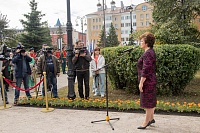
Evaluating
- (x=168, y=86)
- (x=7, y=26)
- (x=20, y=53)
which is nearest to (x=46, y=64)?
(x=20, y=53)

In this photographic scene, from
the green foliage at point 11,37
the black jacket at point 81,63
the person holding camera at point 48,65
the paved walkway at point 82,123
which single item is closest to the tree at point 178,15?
the black jacket at point 81,63

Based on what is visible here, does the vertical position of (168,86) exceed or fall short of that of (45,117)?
it exceeds it

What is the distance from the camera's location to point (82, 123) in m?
5.45

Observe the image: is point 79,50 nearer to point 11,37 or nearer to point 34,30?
point 11,37

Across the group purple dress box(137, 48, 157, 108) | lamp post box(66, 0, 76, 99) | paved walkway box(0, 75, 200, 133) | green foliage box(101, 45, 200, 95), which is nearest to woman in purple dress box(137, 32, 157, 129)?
purple dress box(137, 48, 157, 108)

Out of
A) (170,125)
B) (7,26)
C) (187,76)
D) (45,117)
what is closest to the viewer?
(170,125)

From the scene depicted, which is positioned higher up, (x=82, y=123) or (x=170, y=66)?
(x=170, y=66)

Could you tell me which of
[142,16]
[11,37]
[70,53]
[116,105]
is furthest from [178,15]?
[142,16]

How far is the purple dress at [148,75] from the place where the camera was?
4.50 m

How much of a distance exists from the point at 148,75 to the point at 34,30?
90.9ft

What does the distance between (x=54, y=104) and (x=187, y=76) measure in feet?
14.2

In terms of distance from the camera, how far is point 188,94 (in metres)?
8.47

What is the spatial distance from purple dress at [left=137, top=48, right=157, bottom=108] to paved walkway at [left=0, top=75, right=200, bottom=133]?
0.60 meters

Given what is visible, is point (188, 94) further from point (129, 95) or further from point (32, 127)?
point (32, 127)
